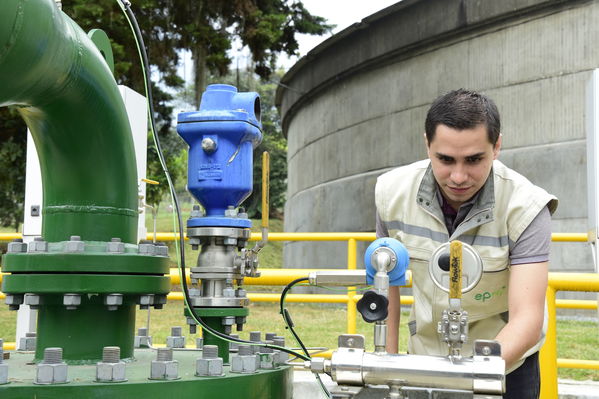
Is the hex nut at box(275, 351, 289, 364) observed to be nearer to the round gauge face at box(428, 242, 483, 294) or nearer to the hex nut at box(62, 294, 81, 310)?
the hex nut at box(62, 294, 81, 310)

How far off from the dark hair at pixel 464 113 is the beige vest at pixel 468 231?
9.0 inches

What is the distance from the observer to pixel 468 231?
2.14 m

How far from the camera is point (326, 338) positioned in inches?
280

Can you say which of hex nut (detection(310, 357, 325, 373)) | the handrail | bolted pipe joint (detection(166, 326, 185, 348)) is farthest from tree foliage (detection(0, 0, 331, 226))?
hex nut (detection(310, 357, 325, 373))

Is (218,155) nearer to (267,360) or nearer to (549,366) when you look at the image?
(267,360)

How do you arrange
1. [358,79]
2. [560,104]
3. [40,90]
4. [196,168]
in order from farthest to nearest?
1. [358,79]
2. [560,104]
3. [196,168]
4. [40,90]

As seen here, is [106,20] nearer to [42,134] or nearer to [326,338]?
[326,338]

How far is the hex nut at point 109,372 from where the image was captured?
1.69 meters

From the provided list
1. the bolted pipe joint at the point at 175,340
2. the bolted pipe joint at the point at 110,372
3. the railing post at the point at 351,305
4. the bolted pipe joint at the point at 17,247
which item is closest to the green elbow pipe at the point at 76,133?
the bolted pipe joint at the point at 17,247

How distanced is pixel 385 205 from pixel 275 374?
0.69m

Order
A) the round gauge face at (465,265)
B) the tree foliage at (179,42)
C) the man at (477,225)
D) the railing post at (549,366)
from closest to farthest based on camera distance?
the round gauge face at (465,265) → the man at (477,225) → the railing post at (549,366) → the tree foliage at (179,42)

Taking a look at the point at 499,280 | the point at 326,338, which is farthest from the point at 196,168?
the point at 326,338

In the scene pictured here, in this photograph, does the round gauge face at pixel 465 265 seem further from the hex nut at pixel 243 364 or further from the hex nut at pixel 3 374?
the hex nut at pixel 3 374

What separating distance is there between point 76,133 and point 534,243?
139 cm
